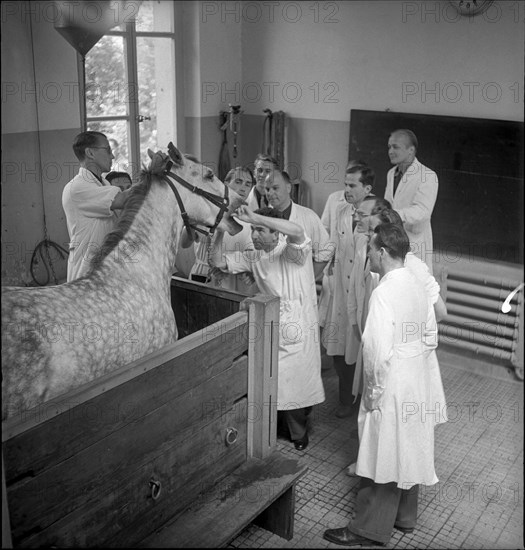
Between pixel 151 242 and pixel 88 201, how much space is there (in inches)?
41.2

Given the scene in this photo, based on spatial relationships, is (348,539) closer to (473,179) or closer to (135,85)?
(473,179)

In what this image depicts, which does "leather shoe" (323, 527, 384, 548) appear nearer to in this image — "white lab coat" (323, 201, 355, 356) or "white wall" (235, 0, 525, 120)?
"white lab coat" (323, 201, 355, 356)

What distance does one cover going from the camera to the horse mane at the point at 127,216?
299 centimetres

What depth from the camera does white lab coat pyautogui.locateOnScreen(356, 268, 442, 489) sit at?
2.97 meters

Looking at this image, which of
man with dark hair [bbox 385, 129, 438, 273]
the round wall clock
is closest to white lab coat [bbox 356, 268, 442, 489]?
man with dark hair [bbox 385, 129, 438, 273]

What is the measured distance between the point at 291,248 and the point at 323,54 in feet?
11.3

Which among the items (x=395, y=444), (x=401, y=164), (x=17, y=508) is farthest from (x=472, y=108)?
(x=17, y=508)

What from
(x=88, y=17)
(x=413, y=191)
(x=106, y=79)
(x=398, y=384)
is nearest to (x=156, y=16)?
(x=106, y=79)

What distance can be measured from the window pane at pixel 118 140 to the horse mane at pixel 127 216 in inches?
128

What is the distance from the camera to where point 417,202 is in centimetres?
490

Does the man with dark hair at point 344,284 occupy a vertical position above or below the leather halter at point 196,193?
below

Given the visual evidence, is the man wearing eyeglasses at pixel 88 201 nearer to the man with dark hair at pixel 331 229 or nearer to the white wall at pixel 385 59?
the man with dark hair at pixel 331 229

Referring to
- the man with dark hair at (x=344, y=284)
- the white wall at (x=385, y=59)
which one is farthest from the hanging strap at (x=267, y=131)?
the man with dark hair at (x=344, y=284)

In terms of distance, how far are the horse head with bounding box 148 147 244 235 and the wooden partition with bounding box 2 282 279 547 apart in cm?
58
